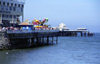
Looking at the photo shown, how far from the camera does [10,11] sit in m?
73.8

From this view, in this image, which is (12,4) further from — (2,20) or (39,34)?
(39,34)

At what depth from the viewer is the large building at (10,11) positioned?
235ft

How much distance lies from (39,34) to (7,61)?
75.7 ft

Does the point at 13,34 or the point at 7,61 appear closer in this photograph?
the point at 7,61

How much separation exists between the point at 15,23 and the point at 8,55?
35.4 m

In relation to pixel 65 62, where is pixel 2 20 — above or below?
above

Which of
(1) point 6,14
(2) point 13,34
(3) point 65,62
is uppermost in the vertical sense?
(1) point 6,14

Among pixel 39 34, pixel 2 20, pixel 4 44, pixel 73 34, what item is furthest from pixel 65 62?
pixel 73 34

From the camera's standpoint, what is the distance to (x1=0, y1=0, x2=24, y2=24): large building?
7169 centimetres

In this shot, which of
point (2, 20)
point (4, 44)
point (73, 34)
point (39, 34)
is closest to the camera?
point (4, 44)

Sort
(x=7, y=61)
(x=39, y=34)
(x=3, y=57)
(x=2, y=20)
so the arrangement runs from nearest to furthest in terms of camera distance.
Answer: (x=7, y=61) → (x=3, y=57) → (x=39, y=34) → (x=2, y=20)

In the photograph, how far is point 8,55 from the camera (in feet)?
128

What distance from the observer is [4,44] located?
4356 cm

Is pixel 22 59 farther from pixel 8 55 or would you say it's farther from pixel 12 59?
pixel 8 55
